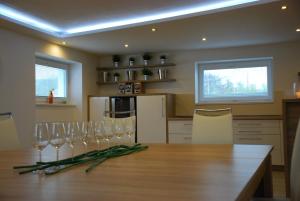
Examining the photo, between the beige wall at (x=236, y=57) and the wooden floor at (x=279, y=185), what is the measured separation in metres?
1.19

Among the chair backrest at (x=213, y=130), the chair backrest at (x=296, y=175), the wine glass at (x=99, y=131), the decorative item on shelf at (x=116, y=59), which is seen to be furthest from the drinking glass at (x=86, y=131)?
the decorative item on shelf at (x=116, y=59)

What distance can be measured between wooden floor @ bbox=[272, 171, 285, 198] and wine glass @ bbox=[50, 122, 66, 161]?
263 centimetres

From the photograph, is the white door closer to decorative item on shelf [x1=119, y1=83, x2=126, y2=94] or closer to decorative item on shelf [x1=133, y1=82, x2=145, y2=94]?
decorative item on shelf [x1=119, y1=83, x2=126, y2=94]

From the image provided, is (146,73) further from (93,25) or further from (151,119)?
(93,25)

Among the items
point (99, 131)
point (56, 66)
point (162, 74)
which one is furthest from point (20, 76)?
point (99, 131)

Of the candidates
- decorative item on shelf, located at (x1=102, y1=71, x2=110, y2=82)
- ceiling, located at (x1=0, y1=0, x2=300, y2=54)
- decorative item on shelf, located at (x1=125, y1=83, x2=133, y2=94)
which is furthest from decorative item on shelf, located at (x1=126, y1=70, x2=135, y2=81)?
ceiling, located at (x1=0, y1=0, x2=300, y2=54)

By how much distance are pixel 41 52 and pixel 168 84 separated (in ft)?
7.78

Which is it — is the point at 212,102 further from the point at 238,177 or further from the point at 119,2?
the point at 238,177

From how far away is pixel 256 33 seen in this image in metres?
4.51

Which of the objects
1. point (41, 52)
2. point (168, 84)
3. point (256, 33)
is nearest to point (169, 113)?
point (168, 84)

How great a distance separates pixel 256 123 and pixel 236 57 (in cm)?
125

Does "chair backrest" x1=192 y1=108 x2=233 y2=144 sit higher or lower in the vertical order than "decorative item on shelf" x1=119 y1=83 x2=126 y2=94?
lower

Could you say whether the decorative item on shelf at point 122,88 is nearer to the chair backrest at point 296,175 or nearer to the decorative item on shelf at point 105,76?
the decorative item on shelf at point 105,76

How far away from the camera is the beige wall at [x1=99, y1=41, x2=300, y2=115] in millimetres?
5148
